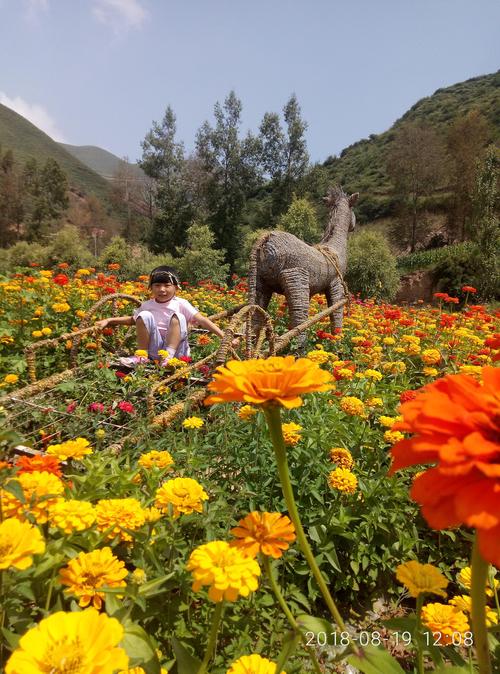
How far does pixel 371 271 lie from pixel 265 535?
11989 mm

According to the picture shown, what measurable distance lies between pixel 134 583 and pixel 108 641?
0.31 metres

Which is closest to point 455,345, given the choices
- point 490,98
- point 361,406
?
point 361,406

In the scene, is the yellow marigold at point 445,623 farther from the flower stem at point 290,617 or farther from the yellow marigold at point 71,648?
the yellow marigold at point 71,648

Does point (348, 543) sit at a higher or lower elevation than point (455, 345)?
lower

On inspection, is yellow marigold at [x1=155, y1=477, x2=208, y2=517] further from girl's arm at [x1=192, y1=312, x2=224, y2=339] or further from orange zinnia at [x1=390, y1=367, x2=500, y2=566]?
girl's arm at [x1=192, y1=312, x2=224, y2=339]

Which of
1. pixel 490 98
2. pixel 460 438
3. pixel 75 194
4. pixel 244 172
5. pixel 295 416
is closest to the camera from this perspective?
pixel 460 438

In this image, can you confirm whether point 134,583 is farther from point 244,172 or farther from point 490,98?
point 490,98

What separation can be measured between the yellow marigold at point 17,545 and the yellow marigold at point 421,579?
2.25ft

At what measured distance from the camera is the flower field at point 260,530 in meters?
0.49

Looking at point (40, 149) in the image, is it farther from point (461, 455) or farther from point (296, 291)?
point (461, 455)

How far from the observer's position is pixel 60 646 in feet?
1.64

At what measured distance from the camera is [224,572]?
0.67 metres

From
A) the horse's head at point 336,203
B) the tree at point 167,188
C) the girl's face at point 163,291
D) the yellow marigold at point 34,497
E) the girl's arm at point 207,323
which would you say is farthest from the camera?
the tree at point 167,188

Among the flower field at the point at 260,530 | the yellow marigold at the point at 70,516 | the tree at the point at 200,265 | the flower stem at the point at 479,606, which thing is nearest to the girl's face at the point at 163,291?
the flower field at the point at 260,530
